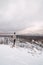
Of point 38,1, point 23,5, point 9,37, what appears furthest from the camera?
point 9,37

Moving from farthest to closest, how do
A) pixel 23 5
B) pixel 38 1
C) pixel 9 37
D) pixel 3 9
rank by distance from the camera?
pixel 9 37 → pixel 3 9 → pixel 23 5 → pixel 38 1

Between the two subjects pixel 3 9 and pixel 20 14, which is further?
pixel 20 14

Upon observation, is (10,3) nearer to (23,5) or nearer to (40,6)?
(23,5)

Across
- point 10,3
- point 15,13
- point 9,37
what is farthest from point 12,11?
point 9,37

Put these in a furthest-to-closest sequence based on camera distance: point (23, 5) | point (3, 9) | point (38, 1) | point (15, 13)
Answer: point (15, 13) → point (3, 9) → point (23, 5) → point (38, 1)

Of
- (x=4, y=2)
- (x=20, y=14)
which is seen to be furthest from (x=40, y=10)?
(x=4, y=2)

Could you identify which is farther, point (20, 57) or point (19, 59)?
point (20, 57)

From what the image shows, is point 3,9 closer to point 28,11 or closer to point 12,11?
point 12,11

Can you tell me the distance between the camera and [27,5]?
3520 mm

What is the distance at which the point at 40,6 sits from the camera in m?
3.51

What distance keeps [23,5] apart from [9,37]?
197 centimetres

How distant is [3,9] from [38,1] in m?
1.47

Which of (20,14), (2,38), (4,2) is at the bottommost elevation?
(2,38)

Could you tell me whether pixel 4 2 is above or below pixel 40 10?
above
